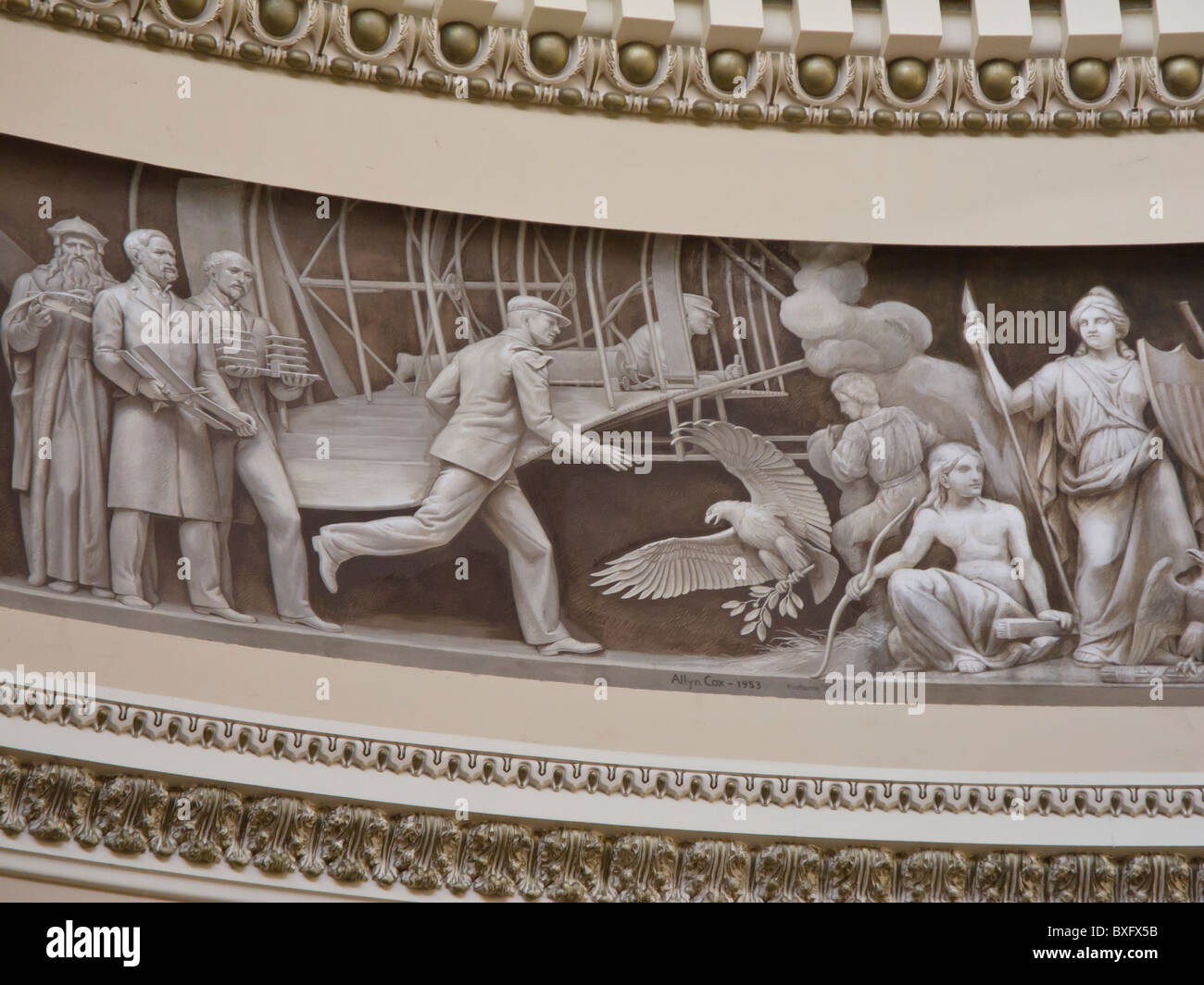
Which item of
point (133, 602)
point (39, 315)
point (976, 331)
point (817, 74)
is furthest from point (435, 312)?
point (976, 331)

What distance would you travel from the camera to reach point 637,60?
8734 mm

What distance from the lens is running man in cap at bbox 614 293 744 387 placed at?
896cm

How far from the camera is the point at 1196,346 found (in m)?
9.15

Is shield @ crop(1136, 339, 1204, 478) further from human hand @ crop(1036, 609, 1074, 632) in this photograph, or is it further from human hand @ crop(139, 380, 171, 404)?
human hand @ crop(139, 380, 171, 404)

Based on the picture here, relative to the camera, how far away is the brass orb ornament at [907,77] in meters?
8.90

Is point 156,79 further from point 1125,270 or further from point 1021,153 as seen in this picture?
point 1125,270

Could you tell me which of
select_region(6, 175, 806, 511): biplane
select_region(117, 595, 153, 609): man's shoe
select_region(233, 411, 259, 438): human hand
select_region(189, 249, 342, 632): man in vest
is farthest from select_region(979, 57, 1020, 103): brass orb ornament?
select_region(117, 595, 153, 609): man's shoe

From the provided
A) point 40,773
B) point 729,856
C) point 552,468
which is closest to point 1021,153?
point 552,468

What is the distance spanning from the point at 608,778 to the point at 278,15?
3.56 metres

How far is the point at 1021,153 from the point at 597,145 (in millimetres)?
1977

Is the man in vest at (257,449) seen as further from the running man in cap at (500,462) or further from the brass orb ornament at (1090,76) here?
the brass orb ornament at (1090,76)

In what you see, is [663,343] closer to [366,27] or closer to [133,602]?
[366,27]

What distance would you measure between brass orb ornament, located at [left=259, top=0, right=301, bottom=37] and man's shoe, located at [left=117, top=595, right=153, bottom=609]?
8.20ft
